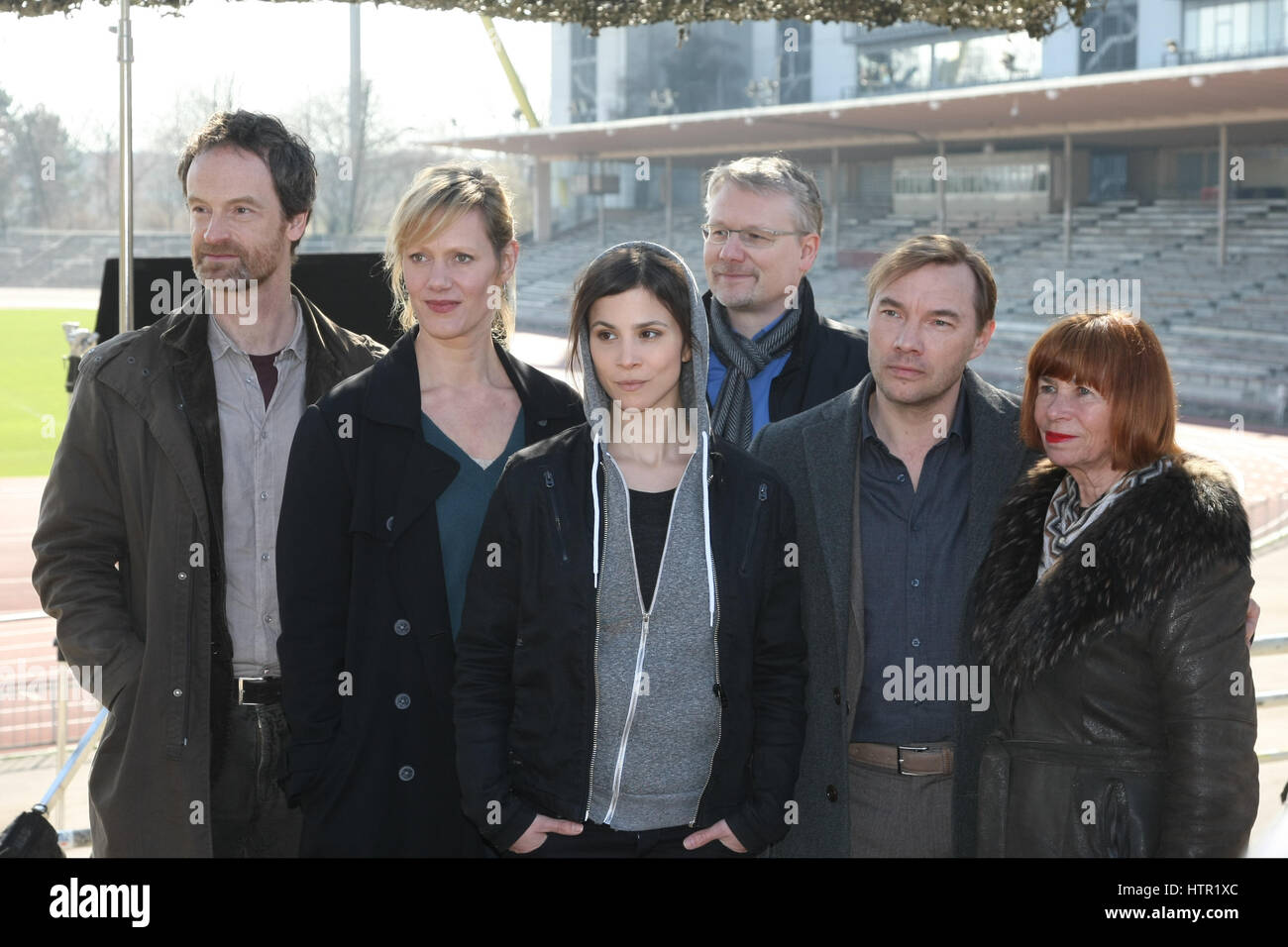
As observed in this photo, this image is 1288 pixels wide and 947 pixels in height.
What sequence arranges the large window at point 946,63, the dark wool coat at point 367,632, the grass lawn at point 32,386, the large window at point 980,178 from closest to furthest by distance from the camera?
the dark wool coat at point 367,632 → the grass lawn at point 32,386 → the large window at point 980,178 → the large window at point 946,63

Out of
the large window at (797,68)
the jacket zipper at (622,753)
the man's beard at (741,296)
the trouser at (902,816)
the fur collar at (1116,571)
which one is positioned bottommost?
the trouser at (902,816)

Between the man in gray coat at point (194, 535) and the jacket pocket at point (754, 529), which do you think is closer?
the jacket pocket at point (754, 529)

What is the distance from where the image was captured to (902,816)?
8.70 feet

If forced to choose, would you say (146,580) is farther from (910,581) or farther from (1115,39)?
(1115,39)

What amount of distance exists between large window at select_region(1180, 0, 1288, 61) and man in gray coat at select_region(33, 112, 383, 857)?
136 ft

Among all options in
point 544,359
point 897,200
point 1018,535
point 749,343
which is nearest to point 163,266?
point 749,343

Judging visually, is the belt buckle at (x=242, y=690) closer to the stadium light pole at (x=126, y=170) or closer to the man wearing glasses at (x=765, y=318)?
the stadium light pole at (x=126, y=170)

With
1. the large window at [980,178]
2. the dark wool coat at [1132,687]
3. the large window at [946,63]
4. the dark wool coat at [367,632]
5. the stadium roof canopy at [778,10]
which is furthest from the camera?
the large window at [946,63]

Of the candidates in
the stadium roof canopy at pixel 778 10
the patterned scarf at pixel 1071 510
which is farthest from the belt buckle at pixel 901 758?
the stadium roof canopy at pixel 778 10

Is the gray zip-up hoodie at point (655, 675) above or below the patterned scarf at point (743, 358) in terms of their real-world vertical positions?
below

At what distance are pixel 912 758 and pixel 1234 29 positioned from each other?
139 feet

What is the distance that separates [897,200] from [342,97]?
2971cm

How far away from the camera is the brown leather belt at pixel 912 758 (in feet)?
8.70
